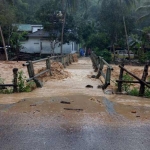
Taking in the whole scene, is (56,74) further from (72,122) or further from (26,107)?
(72,122)

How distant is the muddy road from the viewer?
4.14m

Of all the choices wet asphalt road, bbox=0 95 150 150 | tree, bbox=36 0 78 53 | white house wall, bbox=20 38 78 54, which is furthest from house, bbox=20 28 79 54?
wet asphalt road, bbox=0 95 150 150

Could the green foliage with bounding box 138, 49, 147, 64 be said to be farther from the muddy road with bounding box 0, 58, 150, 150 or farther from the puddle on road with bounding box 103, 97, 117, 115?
the puddle on road with bounding box 103, 97, 117, 115

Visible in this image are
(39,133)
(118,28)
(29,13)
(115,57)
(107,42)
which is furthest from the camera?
(29,13)

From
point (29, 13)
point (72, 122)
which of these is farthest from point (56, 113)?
point (29, 13)

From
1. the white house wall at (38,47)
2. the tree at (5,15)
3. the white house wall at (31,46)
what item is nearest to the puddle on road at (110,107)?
the tree at (5,15)

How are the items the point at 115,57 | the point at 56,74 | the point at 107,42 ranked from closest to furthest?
the point at 56,74
the point at 115,57
the point at 107,42

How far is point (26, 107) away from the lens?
249 inches

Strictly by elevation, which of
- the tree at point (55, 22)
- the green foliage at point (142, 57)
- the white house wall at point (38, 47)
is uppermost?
the tree at point (55, 22)

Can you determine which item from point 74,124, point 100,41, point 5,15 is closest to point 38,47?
point 5,15

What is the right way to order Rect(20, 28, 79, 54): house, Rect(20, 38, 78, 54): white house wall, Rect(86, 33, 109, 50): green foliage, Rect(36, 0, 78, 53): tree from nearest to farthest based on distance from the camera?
Rect(36, 0, 78, 53): tree, Rect(20, 28, 79, 54): house, Rect(86, 33, 109, 50): green foliage, Rect(20, 38, 78, 54): white house wall

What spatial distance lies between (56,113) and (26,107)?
2.86ft

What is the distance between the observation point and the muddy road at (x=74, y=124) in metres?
4.14

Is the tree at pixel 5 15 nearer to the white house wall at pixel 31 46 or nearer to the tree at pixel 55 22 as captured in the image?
the tree at pixel 55 22
